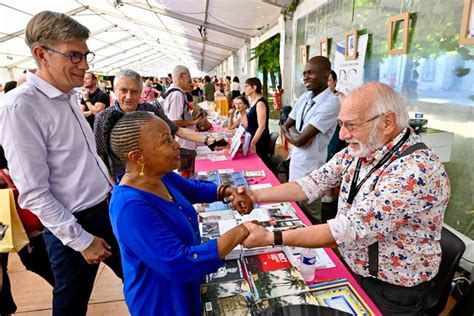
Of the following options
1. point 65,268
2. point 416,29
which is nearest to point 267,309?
point 65,268

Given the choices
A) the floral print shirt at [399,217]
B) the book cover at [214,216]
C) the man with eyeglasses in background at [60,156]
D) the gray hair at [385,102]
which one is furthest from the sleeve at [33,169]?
the gray hair at [385,102]

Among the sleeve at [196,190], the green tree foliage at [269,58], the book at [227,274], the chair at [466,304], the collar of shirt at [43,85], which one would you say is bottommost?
the chair at [466,304]

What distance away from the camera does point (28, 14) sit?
29.7ft

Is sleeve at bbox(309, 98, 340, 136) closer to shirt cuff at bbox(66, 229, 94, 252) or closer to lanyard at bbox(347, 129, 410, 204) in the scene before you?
lanyard at bbox(347, 129, 410, 204)

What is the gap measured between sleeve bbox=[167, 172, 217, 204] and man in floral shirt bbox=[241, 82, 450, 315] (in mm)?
413

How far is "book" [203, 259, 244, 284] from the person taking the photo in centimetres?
114

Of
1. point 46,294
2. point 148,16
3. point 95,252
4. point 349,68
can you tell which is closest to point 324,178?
point 95,252

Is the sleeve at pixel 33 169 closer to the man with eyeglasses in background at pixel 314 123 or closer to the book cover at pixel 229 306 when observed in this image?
the book cover at pixel 229 306

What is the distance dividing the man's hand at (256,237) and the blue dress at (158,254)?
7.6 inches

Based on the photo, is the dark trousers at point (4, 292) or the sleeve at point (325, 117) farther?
the sleeve at point (325, 117)

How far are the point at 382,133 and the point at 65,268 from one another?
5.52 feet

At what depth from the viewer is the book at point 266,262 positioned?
1184mm

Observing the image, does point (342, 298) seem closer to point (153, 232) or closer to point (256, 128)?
point (153, 232)

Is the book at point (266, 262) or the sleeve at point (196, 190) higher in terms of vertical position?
the sleeve at point (196, 190)
